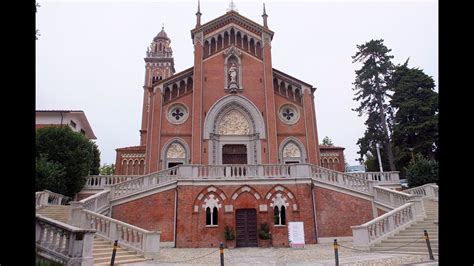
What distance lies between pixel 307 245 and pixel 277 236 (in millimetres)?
1657

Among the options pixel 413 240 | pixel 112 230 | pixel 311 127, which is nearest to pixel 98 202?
pixel 112 230

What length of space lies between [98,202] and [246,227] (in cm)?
814

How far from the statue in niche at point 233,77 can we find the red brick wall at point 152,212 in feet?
40.6

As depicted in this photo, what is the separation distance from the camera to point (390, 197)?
1692cm

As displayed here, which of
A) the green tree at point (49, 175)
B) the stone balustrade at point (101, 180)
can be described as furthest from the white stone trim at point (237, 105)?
the green tree at point (49, 175)

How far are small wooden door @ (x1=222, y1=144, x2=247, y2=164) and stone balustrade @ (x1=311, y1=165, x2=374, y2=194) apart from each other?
8948mm

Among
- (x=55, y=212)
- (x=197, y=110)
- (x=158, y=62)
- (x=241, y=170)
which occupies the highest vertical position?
(x=158, y=62)

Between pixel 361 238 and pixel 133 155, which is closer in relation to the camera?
pixel 361 238

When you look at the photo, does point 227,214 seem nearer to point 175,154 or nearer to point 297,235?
point 297,235
